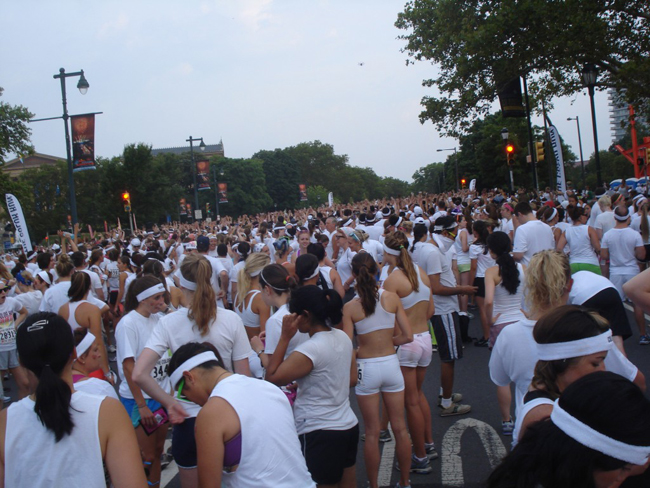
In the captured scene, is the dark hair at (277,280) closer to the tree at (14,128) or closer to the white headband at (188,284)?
the white headband at (188,284)

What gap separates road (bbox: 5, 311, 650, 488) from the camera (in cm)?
511

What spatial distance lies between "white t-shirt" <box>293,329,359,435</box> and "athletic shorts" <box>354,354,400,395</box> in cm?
86

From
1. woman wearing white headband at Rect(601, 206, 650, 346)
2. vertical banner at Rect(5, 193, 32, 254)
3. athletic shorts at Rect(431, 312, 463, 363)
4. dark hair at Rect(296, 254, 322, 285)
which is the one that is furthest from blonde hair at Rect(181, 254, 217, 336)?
vertical banner at Rect(5, 193, 32, 254)

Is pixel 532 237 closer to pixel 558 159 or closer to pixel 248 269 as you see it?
pixel 248 269

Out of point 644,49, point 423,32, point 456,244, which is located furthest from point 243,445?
point 423,32

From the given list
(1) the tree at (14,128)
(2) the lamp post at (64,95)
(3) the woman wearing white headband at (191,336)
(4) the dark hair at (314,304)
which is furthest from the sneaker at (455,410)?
(1) the tree at (14,128)

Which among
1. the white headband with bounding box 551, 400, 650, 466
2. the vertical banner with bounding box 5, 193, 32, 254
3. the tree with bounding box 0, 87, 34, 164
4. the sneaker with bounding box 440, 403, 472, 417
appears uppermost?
the tree with bounding box 0, 87, 34, 164

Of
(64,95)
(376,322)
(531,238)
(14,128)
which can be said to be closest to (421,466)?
(376,322)

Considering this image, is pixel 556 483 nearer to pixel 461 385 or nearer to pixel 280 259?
pixel 461 385

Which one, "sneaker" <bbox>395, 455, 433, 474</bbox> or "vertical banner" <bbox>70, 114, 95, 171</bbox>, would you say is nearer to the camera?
"sneaker" <bbox>395, 455, 433, 474</bbox>

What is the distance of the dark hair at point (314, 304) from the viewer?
3.69 meters

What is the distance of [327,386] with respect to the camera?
375cm

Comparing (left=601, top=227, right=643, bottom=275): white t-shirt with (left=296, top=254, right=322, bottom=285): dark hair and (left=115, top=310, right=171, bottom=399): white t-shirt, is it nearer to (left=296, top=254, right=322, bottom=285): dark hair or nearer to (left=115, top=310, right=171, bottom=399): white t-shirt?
(left=296, top=254, right=322, bottom=285): dark hair

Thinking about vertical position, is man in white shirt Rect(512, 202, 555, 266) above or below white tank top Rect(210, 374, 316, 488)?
above
